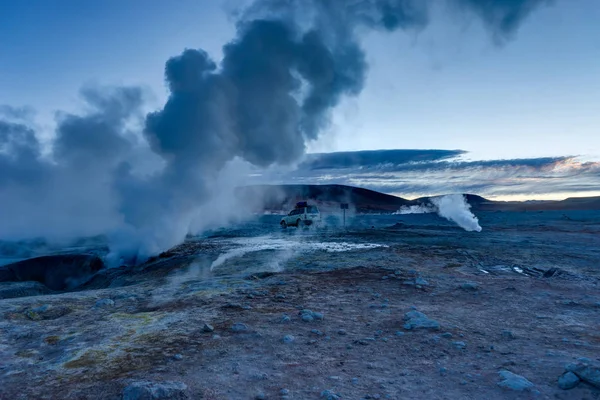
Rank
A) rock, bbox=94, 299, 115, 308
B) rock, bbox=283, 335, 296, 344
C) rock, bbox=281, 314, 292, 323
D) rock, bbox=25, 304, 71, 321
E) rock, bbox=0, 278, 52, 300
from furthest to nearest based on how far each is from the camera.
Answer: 1. rock, bbox=0, 278, 52, 300
2. rock, bbox=94, 299, 115, 308
3. rock, bbox=25, 304, 71, 321
4. rock, bbox=281, 314, 292, 323
5. rock, bbox=283, 335, 296, 344

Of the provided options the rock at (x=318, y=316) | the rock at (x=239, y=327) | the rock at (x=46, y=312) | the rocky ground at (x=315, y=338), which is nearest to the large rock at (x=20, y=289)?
the rocky ground at (x=315, y=338)

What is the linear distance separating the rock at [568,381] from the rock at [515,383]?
10.5 inches

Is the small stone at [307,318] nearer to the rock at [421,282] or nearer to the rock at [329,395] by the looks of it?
the rock at [329,395]

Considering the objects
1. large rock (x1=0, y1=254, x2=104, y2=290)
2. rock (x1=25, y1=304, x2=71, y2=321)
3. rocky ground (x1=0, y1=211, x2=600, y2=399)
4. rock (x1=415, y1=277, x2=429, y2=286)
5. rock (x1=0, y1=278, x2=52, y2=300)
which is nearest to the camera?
rocky ground (x1=0, y1=211, x2=600, y2=399)

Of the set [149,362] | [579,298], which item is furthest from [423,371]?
[579,298]

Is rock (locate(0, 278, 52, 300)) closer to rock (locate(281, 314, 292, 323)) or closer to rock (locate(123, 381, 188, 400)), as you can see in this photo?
rock (locate(281, 314, 292, 323))

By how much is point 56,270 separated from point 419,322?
1507cm

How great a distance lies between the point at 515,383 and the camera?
3996mm

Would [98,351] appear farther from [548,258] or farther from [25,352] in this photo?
[548,258]

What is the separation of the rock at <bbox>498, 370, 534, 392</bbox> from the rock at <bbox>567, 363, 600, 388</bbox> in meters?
0.46

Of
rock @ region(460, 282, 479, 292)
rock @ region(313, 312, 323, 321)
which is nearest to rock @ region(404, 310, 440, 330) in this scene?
rock @ region(313, 312, 323, 321)

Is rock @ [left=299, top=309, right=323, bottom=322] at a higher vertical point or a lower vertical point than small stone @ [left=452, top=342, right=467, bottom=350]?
higher

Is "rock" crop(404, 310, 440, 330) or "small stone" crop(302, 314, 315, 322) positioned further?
"small stone" crop(302, 314, 315, 322)

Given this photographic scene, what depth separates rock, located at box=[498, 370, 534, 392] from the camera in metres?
3.93
